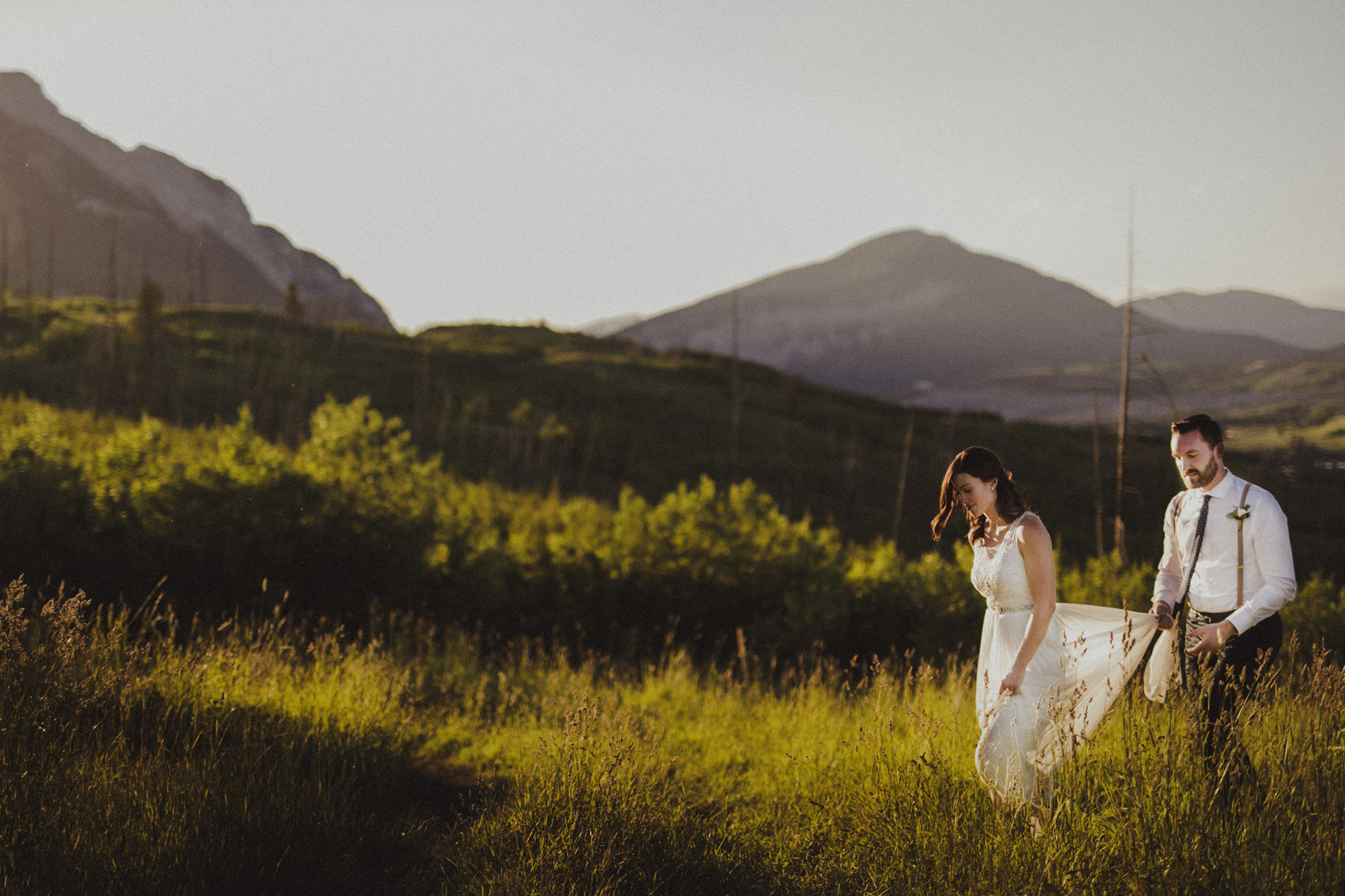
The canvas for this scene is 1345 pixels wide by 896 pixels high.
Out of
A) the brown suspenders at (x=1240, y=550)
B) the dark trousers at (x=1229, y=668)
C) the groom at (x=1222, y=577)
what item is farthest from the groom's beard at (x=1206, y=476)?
the dark trousers at (x=1229, y=668)

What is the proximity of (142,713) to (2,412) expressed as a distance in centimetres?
1724

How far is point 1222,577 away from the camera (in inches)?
143

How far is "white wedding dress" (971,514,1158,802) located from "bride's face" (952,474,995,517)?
16cm

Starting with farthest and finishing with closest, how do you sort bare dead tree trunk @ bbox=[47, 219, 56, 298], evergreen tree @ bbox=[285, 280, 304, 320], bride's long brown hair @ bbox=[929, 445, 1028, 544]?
evergreen tree @ bbox=[285, 280, 304, 320] < bare dead tree trunk @ bbox=[47, 219, 56, 298] < bride's long brown hair @ bbox=[929, 445, 1028, 544]

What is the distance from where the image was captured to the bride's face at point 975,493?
143 inches

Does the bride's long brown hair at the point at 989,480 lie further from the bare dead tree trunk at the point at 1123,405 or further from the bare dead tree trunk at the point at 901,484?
the bare dead tree trunk at the point at 901,484

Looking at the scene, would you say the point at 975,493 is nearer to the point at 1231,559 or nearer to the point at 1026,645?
the point at 1026,645

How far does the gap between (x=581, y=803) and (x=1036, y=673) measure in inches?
87.1

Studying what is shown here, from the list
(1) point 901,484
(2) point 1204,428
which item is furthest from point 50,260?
(2) point 1204,428

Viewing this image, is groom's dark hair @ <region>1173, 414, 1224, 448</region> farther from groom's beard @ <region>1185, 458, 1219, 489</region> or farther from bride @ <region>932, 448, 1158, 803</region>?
bride @ <region>932, 448, 1158, 803</region>

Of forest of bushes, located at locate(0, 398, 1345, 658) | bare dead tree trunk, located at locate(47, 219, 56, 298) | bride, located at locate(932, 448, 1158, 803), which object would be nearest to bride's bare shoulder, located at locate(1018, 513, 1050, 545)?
bride, located at locate(932, 448, 1158, 803)

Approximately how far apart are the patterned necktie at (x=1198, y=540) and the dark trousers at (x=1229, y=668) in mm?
127

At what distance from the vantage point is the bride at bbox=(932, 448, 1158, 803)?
11.1 feet

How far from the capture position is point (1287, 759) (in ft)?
11.3
